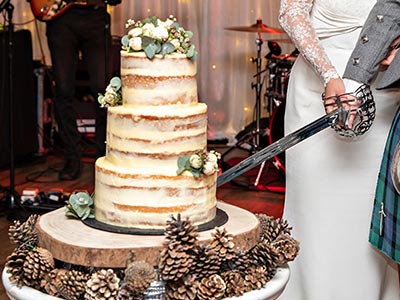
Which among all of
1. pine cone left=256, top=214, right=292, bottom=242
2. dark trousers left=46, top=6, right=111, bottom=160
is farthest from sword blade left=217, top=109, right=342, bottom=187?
dark trousers left=46, top=6, right=111, bottom=160

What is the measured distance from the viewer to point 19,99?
4.98 metres

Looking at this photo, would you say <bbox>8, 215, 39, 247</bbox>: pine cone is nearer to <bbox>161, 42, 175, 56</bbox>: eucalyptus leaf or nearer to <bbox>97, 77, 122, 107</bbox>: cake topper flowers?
<bbox>97, 77, 122, 107</bbox>: cake topper flowers

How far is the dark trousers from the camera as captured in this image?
171 inches

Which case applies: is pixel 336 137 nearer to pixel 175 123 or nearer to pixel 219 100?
pixel 175 123

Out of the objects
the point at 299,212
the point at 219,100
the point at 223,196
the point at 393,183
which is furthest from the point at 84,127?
the point at 393,183

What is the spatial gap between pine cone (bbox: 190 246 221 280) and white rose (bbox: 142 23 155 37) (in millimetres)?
396

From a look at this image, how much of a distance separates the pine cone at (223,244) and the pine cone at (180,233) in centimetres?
4

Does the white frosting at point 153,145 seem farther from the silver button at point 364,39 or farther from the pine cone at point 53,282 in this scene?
the silver button at point 364,39

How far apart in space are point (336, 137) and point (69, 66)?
2750mm

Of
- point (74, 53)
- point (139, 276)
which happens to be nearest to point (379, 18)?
point (139, 276)

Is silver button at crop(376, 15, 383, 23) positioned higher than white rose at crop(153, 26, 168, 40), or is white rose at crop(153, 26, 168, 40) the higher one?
silver button at crop(376, 15, 383, 23)

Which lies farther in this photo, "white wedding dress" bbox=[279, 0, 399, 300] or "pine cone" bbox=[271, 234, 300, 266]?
"white wedding dress" bbox=[279, 0, 399, 300]

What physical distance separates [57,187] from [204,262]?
3.29 m

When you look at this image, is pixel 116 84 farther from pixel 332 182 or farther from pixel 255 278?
pixel 332 182
